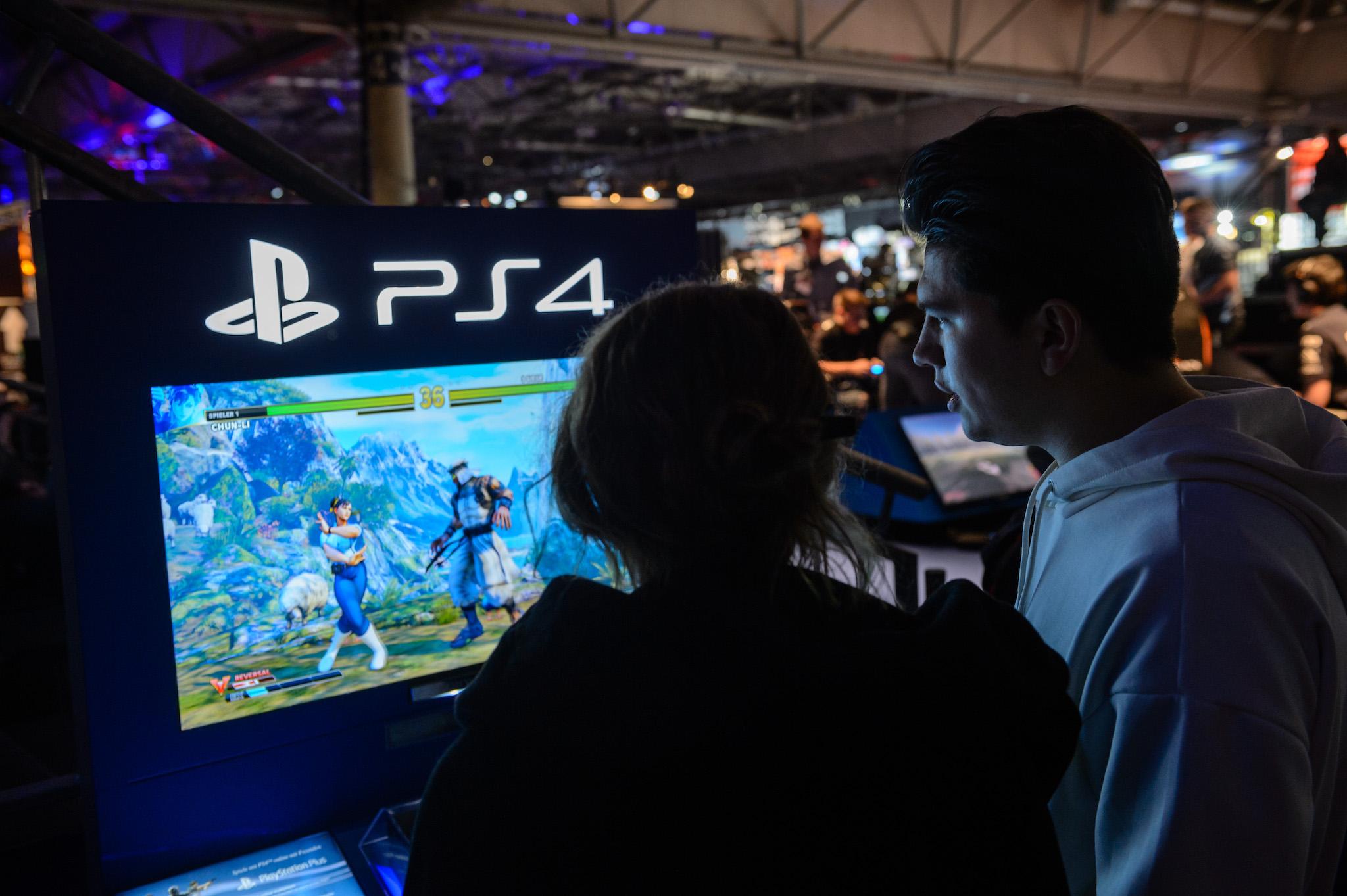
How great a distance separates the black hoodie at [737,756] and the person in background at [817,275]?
6506 mm

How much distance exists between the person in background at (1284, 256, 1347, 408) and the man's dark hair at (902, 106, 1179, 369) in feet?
15.6

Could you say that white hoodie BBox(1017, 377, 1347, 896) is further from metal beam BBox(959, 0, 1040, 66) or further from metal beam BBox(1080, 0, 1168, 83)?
metal beam BBox(1080, 0, 1168, 83)

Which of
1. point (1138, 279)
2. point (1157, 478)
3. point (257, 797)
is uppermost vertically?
point (1138, 279)

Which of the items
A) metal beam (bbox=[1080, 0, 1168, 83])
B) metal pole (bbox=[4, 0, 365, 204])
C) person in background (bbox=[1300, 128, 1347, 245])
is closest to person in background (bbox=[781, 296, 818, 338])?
metal beam (bbox=[1080, 0, 1168, 83])

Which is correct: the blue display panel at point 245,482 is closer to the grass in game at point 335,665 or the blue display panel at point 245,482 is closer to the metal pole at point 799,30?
the grass in game at point 335,665

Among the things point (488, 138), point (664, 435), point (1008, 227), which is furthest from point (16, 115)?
point (488, 138)

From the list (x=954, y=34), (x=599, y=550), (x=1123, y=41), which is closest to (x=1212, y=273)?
(x=954, y=34)

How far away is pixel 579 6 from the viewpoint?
5.80m

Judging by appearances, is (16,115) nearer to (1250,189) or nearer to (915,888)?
(915,888)

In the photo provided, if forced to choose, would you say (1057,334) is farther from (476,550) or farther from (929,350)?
(476,550)

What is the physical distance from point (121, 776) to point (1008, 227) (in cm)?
123

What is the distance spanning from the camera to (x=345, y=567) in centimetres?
138

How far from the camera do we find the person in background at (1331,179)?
5.41 m

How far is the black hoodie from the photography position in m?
0.71
